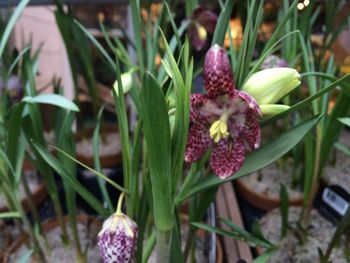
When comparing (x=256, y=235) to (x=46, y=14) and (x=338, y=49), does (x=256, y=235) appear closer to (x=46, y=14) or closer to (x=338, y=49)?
(x=338, y=49)

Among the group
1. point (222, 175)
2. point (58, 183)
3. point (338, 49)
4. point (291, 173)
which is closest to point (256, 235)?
point (222, 175)

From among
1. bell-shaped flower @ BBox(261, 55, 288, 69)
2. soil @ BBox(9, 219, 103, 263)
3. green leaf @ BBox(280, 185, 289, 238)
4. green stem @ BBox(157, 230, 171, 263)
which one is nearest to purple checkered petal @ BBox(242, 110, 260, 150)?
green stem @ BBox(157, 230, 171, 263)

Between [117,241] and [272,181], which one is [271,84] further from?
[272,181]

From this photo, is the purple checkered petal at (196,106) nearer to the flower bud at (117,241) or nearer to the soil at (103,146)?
the flower bud at (117,241)

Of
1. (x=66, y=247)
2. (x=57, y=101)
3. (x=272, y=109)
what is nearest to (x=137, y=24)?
(x=57, y=101)

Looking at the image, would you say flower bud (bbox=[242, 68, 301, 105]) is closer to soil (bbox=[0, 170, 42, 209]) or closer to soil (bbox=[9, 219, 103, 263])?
soil (bbox=[9, 219, 103, 263])
